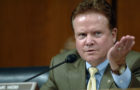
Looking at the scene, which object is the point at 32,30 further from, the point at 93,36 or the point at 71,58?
the point at 93,36

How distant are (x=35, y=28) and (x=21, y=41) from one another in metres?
0.24

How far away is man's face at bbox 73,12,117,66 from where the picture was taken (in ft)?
5.71

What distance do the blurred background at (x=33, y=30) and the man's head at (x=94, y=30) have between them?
1.93m

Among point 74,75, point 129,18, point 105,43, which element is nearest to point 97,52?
point 105,43

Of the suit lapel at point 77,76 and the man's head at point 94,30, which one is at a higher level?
the man's head at point 94,30

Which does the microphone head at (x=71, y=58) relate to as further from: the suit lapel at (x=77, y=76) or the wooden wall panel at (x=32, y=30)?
the wooden wall panel at (x=32, y=30)

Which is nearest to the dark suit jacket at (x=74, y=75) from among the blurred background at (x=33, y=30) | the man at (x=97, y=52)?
the man at (x=97, y=52)

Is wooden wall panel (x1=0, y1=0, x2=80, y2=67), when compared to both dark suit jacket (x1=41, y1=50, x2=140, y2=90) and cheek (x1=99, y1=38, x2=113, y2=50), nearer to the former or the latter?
dark suit jacket (x1=41, y1=50, x2=140, y2=90)

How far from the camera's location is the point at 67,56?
6.47ft

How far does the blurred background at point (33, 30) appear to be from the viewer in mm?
3842

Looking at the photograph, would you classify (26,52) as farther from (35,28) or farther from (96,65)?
(96,65)

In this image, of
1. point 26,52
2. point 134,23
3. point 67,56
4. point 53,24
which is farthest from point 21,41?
point 67,56

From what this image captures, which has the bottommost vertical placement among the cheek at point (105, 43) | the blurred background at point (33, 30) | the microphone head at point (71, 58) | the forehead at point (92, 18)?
the blurred background at point (33, 30)

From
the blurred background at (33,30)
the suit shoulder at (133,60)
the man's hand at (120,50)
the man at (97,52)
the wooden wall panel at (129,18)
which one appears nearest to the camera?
the man's hand at (120,50)
